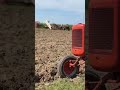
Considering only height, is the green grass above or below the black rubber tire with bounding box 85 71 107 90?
below

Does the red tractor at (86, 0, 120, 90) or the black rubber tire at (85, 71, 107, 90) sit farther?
the black rubber tire at (85, 71, 107, 90)

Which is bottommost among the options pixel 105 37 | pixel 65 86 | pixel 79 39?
pixel 65 86

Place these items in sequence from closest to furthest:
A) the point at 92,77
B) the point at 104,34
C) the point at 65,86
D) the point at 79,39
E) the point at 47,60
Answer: the point at 104,34
the point at 92,77
the point at 65,86
the point at 79,39
the point at 47,60

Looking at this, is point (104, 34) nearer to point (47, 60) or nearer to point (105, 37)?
point (105, 37)

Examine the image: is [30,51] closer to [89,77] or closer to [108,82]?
[89,77]

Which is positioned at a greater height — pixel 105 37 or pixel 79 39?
pixel 105 37

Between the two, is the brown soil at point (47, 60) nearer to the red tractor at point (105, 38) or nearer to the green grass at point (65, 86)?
the green grass at point (65, 86)

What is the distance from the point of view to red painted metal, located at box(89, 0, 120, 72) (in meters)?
2.38

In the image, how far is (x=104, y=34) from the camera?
2.44 m

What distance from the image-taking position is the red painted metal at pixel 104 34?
2.38 metres

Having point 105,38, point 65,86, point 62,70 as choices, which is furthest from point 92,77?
point 62,70

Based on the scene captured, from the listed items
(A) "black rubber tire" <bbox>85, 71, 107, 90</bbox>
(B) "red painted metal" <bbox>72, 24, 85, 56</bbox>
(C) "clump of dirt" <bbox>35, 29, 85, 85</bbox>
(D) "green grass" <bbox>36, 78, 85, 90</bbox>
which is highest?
(B) "red painted metal" <bbox>72, 24, 85, 56</bbox>

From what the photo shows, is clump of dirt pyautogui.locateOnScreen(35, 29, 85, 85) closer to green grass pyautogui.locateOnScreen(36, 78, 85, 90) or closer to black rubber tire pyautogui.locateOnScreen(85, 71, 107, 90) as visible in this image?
green grass pyautogui.locateOnScreen(36, 78, 85, 90)

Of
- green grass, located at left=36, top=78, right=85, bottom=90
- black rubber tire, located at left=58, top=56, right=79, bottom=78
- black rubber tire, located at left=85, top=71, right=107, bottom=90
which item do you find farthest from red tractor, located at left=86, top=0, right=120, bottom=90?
black rubber tire, located at left=58, top=56, right=79, bottom=78
